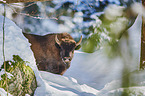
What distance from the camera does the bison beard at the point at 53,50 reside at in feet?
8.88

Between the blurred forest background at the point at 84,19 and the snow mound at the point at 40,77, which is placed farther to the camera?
the blurred forest background at the point at 84,19

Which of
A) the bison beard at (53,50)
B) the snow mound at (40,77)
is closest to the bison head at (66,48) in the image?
the bison beard at (53,50)

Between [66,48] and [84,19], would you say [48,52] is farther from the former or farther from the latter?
[84,19]

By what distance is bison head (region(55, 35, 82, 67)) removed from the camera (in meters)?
2.70

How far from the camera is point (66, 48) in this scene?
9.27ft

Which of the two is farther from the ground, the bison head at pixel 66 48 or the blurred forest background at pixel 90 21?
the blurred forest background at pixel 90 21

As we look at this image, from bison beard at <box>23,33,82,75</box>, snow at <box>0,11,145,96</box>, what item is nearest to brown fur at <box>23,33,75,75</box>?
bison beard at <box>23,33,82,75</box>

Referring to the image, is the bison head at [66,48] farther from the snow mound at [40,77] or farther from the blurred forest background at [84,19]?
the snow mound at [40,77]

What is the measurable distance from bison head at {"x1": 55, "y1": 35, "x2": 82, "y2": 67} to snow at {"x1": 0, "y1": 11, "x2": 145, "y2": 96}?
4.3 inches

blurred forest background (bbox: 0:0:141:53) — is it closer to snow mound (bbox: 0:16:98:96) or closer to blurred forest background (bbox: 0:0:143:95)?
blurred forest background (bbox: 0:0:143:95)

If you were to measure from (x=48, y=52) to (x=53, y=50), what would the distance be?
10 cm

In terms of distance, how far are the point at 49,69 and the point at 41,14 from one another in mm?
993

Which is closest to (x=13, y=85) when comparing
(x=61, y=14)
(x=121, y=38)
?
(x=61, y=14)

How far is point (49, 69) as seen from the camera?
2.74 m
